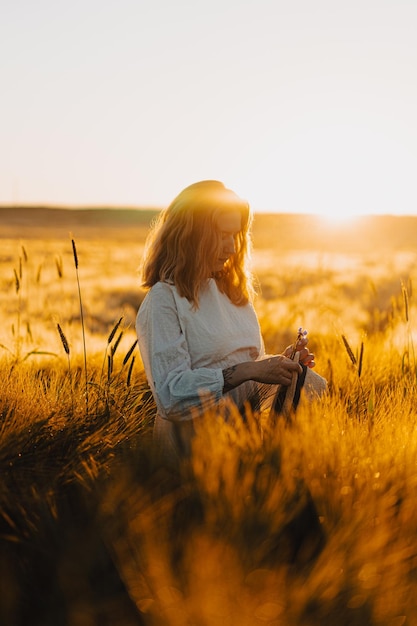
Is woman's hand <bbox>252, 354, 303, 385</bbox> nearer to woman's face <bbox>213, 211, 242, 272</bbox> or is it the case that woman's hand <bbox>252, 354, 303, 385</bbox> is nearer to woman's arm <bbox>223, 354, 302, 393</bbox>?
woman's arm <bbox>223, 354, 302, 393</bbox>

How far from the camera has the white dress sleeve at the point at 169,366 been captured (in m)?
2.84

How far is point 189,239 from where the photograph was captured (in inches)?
125

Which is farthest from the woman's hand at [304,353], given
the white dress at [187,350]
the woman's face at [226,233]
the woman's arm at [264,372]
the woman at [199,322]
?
the woman's face at [226,233]

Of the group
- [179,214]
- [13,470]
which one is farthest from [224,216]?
[13,470]

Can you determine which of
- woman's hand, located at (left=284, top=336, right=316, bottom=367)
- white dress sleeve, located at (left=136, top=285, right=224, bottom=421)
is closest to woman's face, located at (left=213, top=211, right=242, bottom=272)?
white dress sleeve, located at (left=136, top=285, right=224, bottom=421)

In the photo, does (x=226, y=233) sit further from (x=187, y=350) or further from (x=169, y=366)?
(x=169, y=366)

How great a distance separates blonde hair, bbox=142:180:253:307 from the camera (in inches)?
124

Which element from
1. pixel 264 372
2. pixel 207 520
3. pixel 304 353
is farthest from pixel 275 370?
pixel 207 520

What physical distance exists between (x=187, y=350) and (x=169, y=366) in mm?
140

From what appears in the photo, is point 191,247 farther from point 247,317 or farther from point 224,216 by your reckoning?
point 247,317

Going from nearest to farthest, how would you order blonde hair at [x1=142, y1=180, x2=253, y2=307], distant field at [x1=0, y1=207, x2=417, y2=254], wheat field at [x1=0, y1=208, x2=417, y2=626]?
wheat field at [x1=0, y1=208, x2=417, y2=626] < blonde hair at [x1=142, y1=180, x2=253, y2=307] < distant field at [x1=0, y1=207, x2=417, y2=254]

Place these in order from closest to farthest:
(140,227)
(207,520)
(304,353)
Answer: (207,520) < (304,353) < (140,227)

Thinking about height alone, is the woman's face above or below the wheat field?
above

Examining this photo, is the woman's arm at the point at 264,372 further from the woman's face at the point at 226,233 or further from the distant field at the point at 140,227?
the distant field at the point at 140,227
